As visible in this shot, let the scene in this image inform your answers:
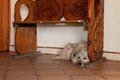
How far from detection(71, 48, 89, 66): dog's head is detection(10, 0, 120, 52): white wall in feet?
1.37

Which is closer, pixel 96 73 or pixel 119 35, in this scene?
pixel 96 73

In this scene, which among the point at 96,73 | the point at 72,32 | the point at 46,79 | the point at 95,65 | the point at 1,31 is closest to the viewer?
the point at 46,79

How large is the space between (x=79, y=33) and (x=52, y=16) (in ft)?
1.36

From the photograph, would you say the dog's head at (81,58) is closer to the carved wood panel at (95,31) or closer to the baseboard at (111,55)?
the carved wood panel at (95,31)

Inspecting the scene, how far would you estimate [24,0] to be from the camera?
2816 mm

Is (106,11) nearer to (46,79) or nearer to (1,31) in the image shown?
(46,79)

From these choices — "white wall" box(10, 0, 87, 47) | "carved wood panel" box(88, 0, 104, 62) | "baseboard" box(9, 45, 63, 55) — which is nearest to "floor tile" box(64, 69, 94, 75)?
"carved wood panel" box(88, 0, 104, 62)

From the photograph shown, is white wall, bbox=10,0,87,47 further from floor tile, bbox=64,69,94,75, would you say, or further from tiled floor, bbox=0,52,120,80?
floor tile, bbox=64,69,94,75

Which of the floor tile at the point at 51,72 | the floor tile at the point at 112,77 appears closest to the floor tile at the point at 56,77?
the floor tile at the point at 51,72

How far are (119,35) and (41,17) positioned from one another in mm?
1055

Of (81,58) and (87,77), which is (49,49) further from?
Result: (87,77)

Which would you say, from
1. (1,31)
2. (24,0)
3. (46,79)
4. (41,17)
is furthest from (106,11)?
(1,31)

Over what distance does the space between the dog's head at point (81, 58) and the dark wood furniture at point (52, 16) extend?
89 millimetres

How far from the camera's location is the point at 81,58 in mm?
2193
